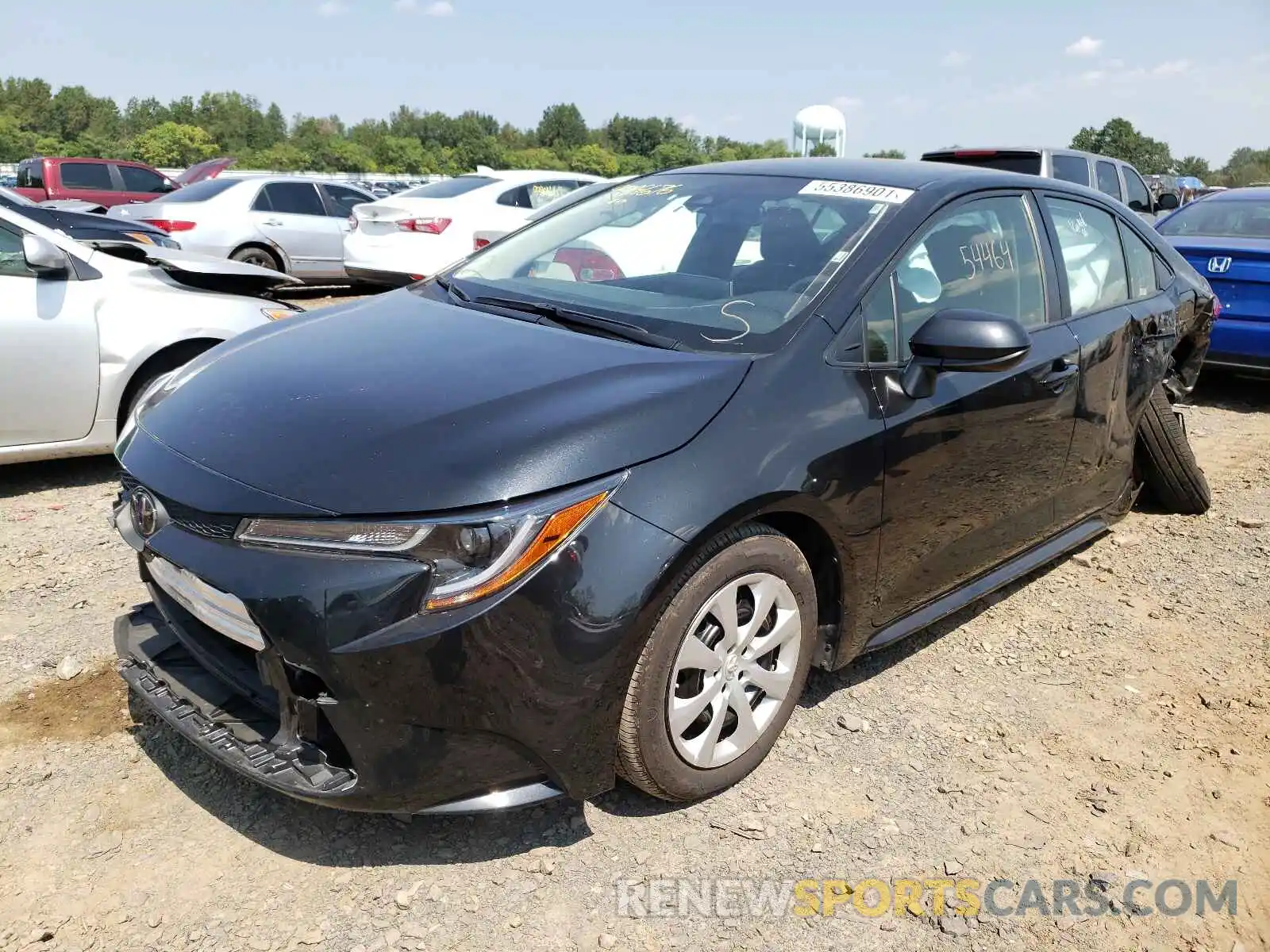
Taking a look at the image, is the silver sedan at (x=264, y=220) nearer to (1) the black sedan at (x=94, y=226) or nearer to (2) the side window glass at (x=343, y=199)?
(2) the side window glass at (x=343, y=199)

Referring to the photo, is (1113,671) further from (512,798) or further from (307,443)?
(307,443)

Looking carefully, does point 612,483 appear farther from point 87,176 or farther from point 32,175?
point 32,175

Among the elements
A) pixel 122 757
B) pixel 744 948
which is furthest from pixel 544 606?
pixel 122 757

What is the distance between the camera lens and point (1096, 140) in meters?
82.1

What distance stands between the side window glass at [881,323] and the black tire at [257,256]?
9.39 metres

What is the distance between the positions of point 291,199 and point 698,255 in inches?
375

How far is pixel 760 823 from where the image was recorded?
8.29 ft

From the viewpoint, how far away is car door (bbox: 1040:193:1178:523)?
3631 millimetres

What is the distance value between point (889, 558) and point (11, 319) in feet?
13.0

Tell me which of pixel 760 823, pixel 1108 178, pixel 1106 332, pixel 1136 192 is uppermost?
pixel 1108 178

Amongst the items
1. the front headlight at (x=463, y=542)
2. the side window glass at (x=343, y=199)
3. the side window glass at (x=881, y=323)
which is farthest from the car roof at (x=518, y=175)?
the front headlight at (x=463, y=542)

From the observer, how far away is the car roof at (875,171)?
322cm

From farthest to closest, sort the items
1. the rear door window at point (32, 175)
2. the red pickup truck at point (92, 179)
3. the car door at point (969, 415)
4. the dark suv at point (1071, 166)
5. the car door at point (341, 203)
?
1. the rear door window at point (32, 175)
2. the red pickup truck at point (92, 179)
3. the car door at point (341, 203)
4. the dark suv at point (1071, 166)
5. the car door at point (969, 415)

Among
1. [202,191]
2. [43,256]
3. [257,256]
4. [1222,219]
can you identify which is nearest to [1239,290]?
[1222,219]
